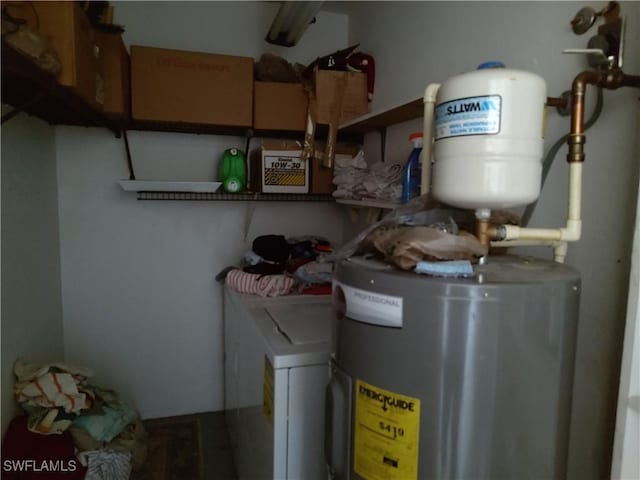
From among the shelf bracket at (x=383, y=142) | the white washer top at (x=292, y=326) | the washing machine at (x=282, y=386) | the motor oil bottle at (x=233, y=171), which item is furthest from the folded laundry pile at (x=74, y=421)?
the shelf bracket at (x=383, y=142)

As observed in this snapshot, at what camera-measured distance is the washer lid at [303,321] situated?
1.50m

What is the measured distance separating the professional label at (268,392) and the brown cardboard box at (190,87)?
141 centimetres

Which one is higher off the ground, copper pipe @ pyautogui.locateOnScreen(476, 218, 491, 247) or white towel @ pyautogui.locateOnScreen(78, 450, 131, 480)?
copper pipe @ pyautogui.locateOnScreen(476, 218, 491, 247)

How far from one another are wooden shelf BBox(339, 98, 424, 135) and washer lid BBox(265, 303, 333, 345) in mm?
907

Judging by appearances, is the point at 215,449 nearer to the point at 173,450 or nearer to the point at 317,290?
the point at 173,450

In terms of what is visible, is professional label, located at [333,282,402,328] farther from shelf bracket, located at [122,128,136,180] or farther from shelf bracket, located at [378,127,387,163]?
shelf bracket, located at [122,128,136,180]

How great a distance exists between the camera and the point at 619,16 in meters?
1.03

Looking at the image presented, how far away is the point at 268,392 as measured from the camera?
140cm

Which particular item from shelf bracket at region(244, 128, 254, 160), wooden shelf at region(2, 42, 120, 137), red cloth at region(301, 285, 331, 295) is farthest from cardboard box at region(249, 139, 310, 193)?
wooden shelf at region(2, 42, 120, 137)

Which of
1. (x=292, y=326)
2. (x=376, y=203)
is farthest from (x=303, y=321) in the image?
(x=376, y=203)

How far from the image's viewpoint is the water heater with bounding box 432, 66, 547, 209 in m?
0.83

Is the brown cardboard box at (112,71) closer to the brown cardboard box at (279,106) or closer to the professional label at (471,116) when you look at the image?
the brown cardboard box at (279,106)

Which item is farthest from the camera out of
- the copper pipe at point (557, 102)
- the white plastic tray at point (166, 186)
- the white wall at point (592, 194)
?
the white plastic tray at point (166, 186)

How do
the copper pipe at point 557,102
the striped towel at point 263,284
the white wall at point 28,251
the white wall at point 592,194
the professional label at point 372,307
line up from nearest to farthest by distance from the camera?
the professional label at point 372,307, the white wall at point 592,194, the copper pipe at point 557,102, the white wall at point 28,251, the striped towel at point 263,284
